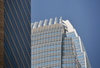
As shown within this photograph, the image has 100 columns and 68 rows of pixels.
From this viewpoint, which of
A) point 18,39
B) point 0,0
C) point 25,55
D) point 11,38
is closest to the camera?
point 0,0

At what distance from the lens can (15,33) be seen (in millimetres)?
113312

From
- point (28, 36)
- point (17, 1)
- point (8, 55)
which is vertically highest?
point (17, 1)

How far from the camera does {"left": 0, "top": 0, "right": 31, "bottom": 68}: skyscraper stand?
330 feet

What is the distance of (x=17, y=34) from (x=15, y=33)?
208 centimetres

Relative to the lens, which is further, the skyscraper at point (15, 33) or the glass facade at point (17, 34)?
the glass facade at point (17, 34)

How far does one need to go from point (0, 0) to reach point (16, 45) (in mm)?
18213

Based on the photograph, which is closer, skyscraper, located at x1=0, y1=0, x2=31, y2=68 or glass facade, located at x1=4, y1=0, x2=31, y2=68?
skyscraper, located at x1=0, y1=0, x2=31, y2=68

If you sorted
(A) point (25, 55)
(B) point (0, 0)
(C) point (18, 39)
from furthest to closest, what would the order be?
(A) point (25, 55)
(C) point (18, 39)
(B) point (0, 0)

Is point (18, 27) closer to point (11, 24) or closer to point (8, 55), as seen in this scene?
point (11, 24)

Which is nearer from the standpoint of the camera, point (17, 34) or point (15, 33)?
point (15, 33)

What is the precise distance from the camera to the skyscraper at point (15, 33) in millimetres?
100656

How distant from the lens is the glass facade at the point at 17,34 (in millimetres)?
104812

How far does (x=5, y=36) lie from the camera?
10225 cm

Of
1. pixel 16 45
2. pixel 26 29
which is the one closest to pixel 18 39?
pixel 16 45
